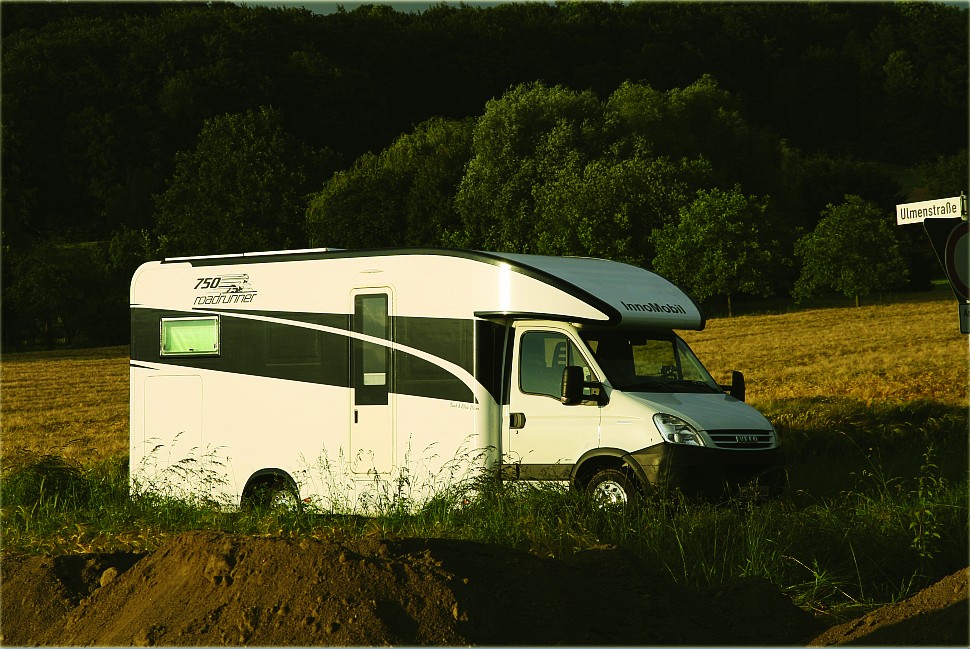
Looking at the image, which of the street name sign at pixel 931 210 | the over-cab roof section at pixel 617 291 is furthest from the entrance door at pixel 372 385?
the street name sign at pixel 931 210

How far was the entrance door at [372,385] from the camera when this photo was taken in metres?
12.7

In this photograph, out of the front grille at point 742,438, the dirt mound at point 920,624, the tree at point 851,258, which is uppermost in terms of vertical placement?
the tree at point 851,258

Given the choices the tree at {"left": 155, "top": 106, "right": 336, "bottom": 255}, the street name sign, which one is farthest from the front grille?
the tree at {"left": 155, "top": 106, "right": 336, "bottom": 255}

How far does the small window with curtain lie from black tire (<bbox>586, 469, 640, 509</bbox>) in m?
4.93

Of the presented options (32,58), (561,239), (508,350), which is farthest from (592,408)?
(32,58)

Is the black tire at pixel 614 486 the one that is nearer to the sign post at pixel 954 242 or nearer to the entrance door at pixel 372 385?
the entrance door at pixel 372 385

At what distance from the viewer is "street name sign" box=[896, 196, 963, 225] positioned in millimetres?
9430

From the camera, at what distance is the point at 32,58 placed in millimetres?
72438

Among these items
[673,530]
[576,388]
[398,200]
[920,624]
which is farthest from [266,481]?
[398,200]

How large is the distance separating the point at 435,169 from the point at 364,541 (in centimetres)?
5794

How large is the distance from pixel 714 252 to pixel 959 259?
44.4m

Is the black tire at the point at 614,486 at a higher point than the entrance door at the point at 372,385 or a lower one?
lower

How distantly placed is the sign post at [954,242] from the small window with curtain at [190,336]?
8.05 metres

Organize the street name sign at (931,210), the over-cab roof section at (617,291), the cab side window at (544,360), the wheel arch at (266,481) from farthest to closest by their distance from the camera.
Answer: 1. the wheel arch at (266,481)
2. the cab side window at (544,360)
3. the over-cab roof section at (617,291)
4. the street name sign at (931,210)
